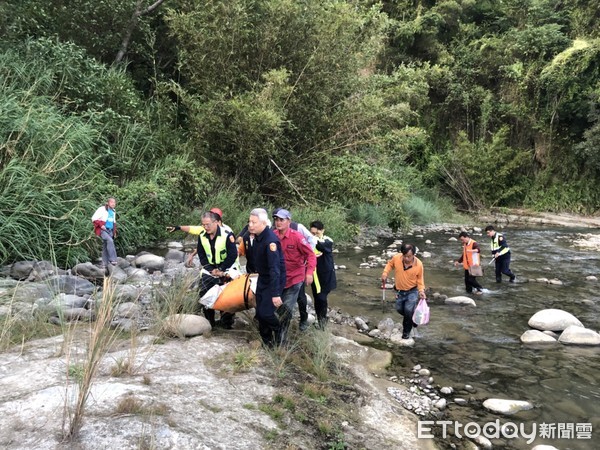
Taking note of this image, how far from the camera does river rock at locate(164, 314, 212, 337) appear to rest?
5074 mm

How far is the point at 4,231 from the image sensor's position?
24.9ft

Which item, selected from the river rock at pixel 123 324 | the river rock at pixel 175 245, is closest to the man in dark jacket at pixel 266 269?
the river rock at pixel 123 324

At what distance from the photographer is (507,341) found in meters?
6.62

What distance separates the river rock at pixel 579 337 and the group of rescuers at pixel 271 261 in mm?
3425

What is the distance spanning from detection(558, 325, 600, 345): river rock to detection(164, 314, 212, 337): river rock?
487 cm

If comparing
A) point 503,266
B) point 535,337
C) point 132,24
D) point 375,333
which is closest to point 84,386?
point 375,333

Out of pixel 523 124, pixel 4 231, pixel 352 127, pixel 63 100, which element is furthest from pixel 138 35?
pixel 523 124

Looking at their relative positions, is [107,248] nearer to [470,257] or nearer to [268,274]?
[268,274]

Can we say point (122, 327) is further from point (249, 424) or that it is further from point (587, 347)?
point (587, 347)

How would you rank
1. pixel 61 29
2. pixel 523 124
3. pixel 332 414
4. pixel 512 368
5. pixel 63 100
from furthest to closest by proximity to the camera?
pixel 523 124
pixel 61 29
pixel 63 100
pixel 512 368
pixel 332 414

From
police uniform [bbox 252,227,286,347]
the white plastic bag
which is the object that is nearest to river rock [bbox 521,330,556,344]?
the white plastic bag

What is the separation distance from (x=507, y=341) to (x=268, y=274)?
3916 mm

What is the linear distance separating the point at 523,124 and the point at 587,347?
20522 millimetres

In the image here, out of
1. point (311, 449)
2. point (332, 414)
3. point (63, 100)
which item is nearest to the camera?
point (311, 449)
